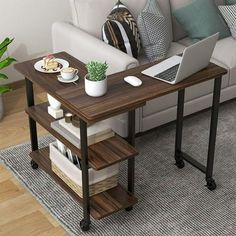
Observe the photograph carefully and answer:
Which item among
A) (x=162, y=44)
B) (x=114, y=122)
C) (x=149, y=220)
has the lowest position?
(x=149, y=220)

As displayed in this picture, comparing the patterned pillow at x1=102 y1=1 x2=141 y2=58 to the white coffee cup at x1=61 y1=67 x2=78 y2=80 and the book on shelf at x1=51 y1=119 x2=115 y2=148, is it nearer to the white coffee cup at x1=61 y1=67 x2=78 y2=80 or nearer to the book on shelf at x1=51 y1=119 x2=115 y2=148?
the white coffee cup at x1=61 y1=67 x2=78 y2=80

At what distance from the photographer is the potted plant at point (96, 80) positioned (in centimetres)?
234

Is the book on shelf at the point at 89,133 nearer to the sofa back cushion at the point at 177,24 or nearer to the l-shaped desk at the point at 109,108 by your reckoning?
the l-shaped desk at the point at 109,108

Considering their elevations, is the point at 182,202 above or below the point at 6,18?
below

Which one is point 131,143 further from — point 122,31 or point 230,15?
point 230,15

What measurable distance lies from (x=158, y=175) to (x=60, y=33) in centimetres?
105

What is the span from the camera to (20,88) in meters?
3.99

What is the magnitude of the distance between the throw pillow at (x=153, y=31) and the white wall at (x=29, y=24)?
0.81 metres

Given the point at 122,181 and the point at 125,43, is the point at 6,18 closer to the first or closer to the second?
the point at 125,43

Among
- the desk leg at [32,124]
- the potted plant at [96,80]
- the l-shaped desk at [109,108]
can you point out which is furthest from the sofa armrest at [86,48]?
the potted plant at [96,80]

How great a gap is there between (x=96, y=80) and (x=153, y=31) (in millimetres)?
1113

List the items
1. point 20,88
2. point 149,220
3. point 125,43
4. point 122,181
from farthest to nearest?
point 20,88, point 125,43, point 122,181, point 149,220

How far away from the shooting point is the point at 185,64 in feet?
8.00

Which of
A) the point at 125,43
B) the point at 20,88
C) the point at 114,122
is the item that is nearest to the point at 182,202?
the point at 114,122
